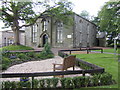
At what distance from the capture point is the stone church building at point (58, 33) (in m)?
23.5

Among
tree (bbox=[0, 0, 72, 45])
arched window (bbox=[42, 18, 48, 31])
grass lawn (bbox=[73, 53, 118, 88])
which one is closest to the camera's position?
grass lawn (bbox=[73, 53, 118, 88])

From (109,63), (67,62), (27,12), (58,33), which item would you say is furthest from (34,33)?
(67,62)

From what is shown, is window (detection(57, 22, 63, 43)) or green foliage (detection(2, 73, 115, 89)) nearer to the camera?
green foliage (detection(2, 73, 115, 89))

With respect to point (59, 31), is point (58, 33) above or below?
below

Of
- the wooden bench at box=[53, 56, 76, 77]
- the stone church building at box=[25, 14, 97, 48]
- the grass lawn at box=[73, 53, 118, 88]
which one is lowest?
the grass lawn at box=[73, 53, 118, 88]

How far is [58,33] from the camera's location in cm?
2480

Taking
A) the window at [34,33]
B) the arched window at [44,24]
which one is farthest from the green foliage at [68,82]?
the window at [34,33]

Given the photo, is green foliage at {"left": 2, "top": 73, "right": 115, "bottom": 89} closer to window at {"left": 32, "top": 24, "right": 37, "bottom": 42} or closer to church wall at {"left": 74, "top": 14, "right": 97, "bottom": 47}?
church wall at {"left": 74, "top": 14, "right": 97, "bottom": 47}

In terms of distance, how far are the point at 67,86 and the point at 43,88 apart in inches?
27.1

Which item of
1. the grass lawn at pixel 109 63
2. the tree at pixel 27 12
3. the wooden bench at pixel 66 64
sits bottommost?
the grass lawn at pixel 109 63

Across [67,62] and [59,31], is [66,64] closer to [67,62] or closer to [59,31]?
[67,62]

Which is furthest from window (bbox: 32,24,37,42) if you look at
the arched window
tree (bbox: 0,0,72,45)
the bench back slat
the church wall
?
the bench back slat

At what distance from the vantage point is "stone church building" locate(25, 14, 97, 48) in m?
23.5

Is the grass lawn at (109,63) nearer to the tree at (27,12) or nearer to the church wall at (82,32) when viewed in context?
the tree at (27,12)
